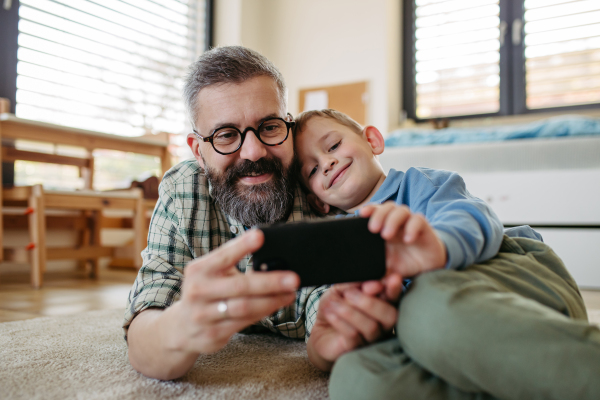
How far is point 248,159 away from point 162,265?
0.27 m

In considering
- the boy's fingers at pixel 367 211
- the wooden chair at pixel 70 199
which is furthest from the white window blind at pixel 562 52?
the boy's fingers at pixel 367 211

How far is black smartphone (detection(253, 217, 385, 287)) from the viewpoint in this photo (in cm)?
54

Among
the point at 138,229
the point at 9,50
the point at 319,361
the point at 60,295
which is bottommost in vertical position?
the point at 60,295

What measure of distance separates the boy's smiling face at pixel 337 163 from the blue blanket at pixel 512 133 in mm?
1527

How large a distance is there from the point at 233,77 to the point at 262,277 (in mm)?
553

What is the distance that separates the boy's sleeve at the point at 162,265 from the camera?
31.3 inches

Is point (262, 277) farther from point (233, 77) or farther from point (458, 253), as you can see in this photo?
point (233, 77)

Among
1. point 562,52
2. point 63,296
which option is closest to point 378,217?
point 63,296

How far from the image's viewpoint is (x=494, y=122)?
3.39 meters

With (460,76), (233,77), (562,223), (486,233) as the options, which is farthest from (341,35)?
(486,233)

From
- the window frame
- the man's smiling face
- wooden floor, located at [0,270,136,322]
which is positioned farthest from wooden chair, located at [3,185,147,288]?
the man's smiling face

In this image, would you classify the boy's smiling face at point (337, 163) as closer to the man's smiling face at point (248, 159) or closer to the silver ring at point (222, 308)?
the man's smiling face at point (248, 159)

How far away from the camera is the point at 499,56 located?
133 inches

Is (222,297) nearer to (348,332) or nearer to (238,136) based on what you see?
(348,332)
